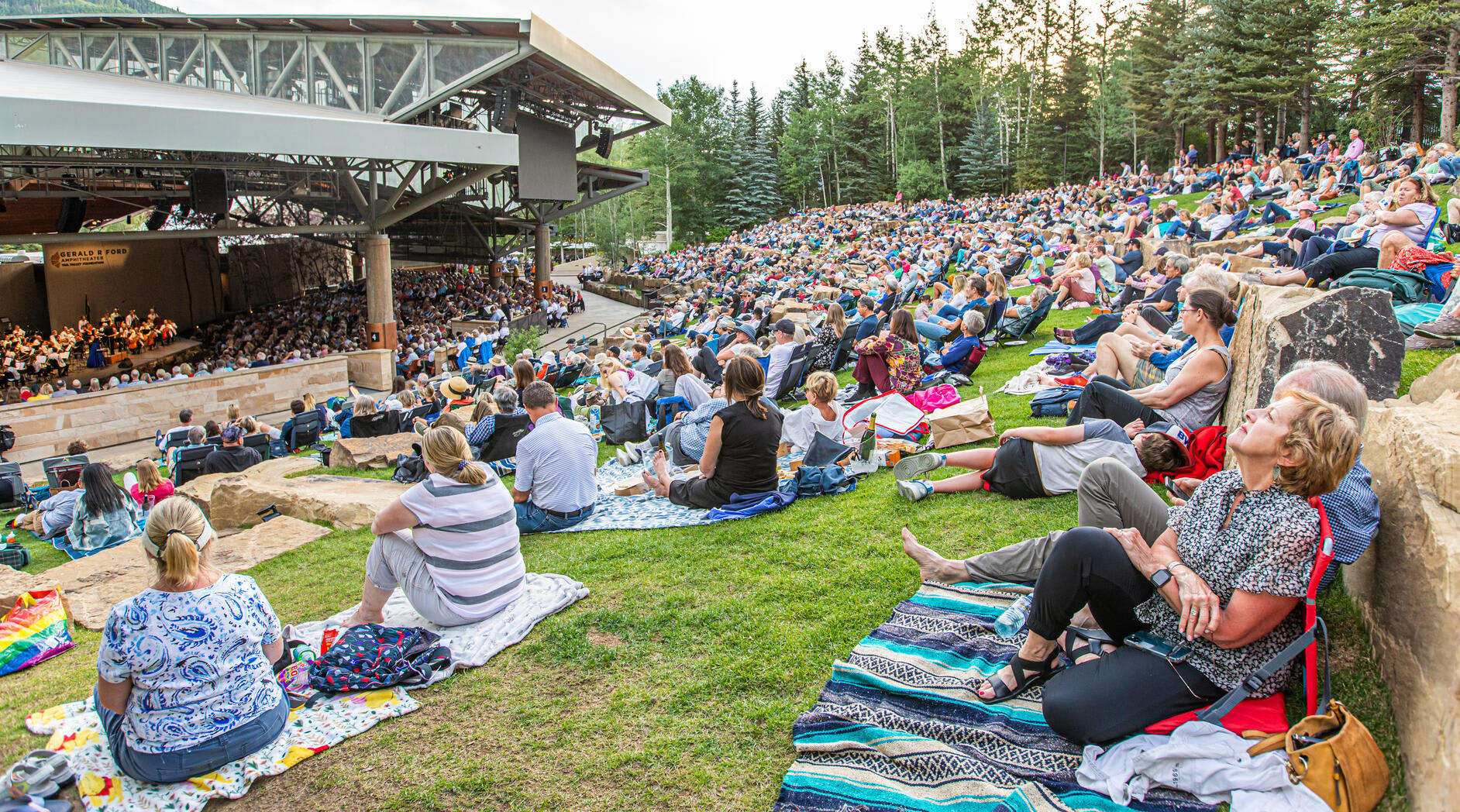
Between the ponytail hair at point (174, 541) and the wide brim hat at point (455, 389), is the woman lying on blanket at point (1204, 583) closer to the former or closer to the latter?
the ponytail hair at point (174, 541)

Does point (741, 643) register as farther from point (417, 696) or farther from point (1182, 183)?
point (1182, 183)

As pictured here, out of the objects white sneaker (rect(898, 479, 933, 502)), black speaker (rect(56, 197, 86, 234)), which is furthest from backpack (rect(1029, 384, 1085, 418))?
black speaker (rect(56, 197, 86, 234))

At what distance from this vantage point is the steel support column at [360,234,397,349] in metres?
23.4

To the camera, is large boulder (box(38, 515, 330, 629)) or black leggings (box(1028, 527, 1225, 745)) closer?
black leggings (box(1028, 527, 1225, 745))

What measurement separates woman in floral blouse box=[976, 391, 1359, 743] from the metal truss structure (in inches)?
672

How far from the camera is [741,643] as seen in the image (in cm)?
373

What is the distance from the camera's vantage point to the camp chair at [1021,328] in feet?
35.3

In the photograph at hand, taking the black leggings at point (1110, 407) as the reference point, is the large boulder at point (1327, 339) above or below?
above

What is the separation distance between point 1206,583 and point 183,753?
3706 millimetres

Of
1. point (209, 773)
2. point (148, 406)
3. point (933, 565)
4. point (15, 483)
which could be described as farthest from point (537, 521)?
point (148, 406)

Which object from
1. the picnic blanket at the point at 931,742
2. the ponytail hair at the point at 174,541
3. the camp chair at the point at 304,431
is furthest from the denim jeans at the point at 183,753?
the camp chair at the point at 304,431

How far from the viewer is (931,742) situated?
2.76m

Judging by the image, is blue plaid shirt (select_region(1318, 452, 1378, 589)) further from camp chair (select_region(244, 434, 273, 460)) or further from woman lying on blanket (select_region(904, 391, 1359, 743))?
camp chair (select_region(244, 434, 273, 460))

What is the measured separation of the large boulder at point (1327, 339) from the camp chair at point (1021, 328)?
6313mm
